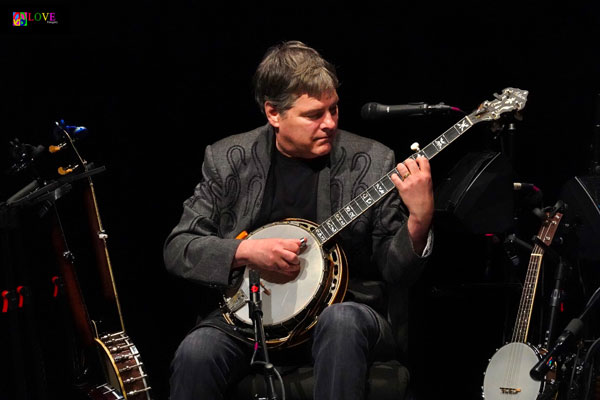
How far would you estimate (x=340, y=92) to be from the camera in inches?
155

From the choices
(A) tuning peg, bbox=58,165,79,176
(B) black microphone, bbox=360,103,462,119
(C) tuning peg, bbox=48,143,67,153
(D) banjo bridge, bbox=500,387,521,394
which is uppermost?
(B) black microphone, bbox=360,103,462,119

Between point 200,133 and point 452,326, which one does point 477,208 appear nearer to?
point 452,326

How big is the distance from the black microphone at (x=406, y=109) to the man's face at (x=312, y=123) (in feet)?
0.56

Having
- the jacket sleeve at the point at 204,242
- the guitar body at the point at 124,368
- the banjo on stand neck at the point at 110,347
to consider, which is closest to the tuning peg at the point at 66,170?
the banjo on stand neck at the point at 110,347

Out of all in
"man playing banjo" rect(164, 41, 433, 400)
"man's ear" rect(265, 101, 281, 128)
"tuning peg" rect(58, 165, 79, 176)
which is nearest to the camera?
"man playing banjo" rect(164, 41, 433, 400)

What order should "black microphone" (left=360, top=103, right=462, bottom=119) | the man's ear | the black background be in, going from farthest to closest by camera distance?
1. the black background
2. the man's ear
3. "black microphone" (left=360, top=103, right=462, bottom=119)

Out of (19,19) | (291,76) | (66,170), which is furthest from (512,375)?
(19,19)

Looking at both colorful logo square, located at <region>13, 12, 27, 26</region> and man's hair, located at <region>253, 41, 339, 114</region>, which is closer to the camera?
man's hair, located at <region>253, 41, 339, 114</region>

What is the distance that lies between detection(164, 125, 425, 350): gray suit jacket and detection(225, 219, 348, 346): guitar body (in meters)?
0.12

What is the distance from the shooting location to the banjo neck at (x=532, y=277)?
140 inches

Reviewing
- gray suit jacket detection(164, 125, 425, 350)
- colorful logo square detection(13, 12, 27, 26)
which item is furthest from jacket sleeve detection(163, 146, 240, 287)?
colorful logo square detection(13, 12, 27, 26)

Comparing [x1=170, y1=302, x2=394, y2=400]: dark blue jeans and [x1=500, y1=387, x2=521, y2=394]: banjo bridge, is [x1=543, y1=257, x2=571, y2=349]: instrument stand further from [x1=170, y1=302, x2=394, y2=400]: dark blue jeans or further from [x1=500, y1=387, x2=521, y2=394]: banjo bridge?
[x1=170, y1=302, x2=394, y2=400]: dark blue jeans

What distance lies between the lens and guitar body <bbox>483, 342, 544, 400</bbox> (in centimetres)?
352

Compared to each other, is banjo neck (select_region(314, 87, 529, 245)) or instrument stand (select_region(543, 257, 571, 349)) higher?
banjo neck (select_region(314, 87, 529, 245))
